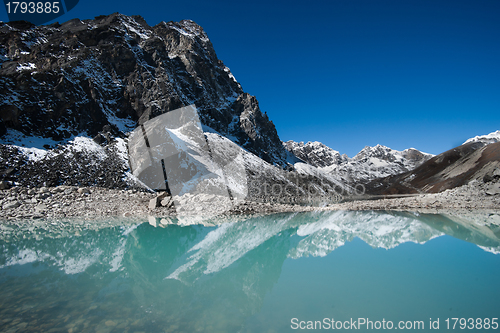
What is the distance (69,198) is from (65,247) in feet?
61.6

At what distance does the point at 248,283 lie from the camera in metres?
8.88

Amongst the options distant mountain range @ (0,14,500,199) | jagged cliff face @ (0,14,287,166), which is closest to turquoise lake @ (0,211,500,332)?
distant mountain range @ (0,14,500,199)

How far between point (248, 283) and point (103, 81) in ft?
257

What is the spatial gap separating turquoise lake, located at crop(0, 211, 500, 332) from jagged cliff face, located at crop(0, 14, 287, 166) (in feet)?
142

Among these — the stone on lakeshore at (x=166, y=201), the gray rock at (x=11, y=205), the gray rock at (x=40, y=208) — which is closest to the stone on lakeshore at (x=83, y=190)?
the gray rock at (x=40, y=208)

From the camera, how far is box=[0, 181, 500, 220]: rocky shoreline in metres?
25.2

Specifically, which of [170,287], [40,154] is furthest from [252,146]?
[170,287]

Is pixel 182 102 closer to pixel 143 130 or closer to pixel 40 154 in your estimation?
pixel 143 130

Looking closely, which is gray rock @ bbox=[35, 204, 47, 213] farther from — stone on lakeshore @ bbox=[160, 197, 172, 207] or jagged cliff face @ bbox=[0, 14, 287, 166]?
jagged cliff face @ bbox=[0, 14, 287, 166]

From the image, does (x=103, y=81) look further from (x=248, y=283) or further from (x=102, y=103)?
(x=248, y=283)

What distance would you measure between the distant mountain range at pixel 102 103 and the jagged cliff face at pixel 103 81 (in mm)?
228

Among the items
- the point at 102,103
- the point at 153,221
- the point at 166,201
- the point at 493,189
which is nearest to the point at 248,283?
the point at 153,221

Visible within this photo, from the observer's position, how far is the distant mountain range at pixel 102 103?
131ft

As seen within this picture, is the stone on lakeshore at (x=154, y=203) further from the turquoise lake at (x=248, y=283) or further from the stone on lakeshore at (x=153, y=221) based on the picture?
the turquoise lake at (x=248, y=283)
